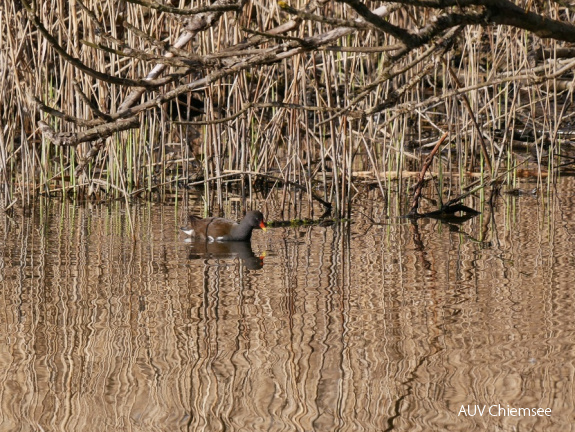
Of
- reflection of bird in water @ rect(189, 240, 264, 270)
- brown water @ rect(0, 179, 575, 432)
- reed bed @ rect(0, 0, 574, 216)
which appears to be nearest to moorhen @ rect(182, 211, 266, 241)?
reflection of bird in water @ rect(189, 240, 264, 270)

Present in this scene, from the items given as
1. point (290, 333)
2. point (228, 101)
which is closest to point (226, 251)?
point (228, 101)

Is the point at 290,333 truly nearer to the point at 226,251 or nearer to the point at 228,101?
the point at 226,251

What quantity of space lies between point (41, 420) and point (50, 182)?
20.2 feet

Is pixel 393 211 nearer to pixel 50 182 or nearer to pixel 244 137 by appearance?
pixel 244 137

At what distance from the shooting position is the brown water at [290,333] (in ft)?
10.7

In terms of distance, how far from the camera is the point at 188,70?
14.4 ft

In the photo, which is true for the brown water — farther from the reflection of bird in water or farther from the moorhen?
the moorhen

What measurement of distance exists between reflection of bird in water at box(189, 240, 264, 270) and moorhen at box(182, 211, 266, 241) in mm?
72

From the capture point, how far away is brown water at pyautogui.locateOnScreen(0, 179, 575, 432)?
3264 mm

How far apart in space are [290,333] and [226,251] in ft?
8.33

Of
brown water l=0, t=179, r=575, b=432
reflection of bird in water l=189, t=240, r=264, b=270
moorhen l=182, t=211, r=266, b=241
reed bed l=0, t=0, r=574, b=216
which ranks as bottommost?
brown water l=0, t=179, r=575, b=432

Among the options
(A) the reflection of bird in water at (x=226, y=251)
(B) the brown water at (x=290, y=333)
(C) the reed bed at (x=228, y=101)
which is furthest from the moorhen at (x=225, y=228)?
(C) the reed bed at (x=228, y=101)

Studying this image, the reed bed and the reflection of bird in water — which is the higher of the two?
the reed bed

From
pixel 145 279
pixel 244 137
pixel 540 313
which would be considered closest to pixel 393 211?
pixel 244 137
